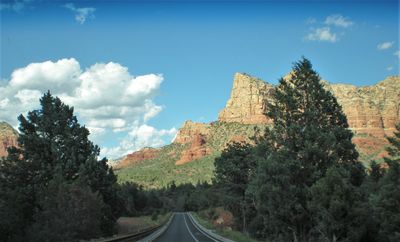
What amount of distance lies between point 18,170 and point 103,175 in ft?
31.4

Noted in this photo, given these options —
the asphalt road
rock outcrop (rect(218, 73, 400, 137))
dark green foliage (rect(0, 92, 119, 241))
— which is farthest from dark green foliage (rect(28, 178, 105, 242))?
rock outcrop (rect(218, 73, 400, 137))

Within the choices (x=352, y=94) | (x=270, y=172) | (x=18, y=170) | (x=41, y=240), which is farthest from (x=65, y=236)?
(x=352, y=94)

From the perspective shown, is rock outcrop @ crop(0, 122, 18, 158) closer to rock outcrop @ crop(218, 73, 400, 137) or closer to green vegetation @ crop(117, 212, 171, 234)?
green vegetation @ crop(117, 212, 171, 234)

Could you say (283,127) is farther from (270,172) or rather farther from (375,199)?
(375,199)

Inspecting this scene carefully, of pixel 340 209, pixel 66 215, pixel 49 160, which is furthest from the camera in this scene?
pixel 49 160

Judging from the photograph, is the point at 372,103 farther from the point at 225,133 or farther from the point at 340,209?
the point at 340,209

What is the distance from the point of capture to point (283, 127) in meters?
36.7

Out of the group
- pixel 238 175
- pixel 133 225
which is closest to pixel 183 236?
pixel 238 175

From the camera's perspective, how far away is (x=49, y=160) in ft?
147

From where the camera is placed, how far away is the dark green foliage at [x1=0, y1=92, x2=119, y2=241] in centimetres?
4100

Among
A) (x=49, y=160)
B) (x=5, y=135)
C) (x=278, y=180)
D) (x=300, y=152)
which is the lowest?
(x=278, y=180)

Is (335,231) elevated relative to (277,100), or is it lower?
lower

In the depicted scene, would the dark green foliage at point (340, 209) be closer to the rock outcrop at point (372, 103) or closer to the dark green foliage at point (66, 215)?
→ the dark green foliage at point (66, 215)

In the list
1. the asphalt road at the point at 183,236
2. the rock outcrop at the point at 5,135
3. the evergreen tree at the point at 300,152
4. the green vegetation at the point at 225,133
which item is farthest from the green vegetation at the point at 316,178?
the green vegetation at the point at 225,133
